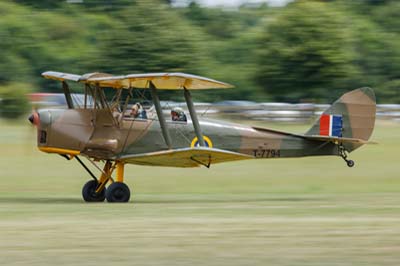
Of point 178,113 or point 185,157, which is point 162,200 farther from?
point 178,113

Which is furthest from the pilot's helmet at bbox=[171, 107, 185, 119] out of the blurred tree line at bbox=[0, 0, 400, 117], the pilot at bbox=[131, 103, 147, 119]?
the blurred tree line at bbox=[0, 0, 400, 117]

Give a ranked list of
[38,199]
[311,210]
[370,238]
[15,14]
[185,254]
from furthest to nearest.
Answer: [15,14] < [38,199] < [311,210] < [370,238] < [185,254]

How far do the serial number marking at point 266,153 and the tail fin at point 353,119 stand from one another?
0.96 metres

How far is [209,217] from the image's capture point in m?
14.5

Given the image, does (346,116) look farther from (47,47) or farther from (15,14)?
(15,14)

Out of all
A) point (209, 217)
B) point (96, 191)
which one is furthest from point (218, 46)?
point (209, 217)

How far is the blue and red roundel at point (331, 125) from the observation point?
19.3 metres

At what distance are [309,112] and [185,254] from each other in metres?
28.8

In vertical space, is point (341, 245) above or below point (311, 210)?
above

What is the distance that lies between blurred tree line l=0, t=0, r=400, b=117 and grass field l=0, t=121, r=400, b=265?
66.3 ft

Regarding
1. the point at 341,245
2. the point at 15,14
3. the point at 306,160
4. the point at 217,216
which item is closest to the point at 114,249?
the point at 341,245

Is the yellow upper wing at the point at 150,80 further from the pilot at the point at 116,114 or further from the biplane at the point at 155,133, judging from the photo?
the pilot at the point at 116,114

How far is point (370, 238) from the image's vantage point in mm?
12234

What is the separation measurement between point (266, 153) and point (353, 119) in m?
1.89
